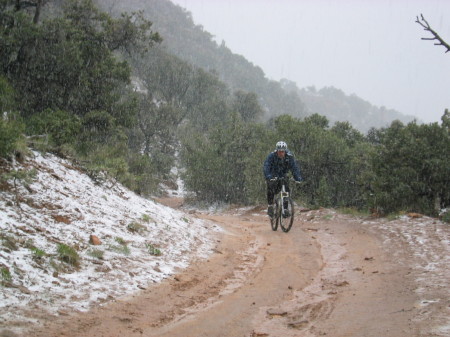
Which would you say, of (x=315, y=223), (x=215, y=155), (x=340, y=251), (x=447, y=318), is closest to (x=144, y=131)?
(x=215, y=155)

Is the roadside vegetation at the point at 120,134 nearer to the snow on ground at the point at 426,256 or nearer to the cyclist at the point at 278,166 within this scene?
the snow on ground at the point at 426,256

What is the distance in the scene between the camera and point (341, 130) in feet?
83.8

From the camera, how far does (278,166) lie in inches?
386

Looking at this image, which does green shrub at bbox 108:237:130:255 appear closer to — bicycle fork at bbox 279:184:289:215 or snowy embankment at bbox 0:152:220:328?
snowy embankment at bbox 0:152:220:328

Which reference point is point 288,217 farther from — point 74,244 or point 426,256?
point 74,244

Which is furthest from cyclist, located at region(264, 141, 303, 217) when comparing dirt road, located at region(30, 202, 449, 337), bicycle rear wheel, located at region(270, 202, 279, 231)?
dirt road, located at region(30, 202, 449, 337)

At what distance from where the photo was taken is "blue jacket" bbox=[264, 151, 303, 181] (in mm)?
9547

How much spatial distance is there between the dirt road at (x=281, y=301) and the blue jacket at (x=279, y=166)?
2.41 m

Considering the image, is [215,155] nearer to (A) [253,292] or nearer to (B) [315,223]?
(B) [315,223]

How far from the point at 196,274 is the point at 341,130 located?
71.6ft

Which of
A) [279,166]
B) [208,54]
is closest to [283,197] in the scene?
[279,166]

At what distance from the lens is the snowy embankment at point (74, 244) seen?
13.1 ft

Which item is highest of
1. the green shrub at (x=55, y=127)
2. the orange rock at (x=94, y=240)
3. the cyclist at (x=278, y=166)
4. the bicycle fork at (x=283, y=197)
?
the green shrub at (x=55, y=127)

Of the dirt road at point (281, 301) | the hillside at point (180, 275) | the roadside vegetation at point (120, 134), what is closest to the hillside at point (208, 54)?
the roadside vegetation at point (120, 134)
